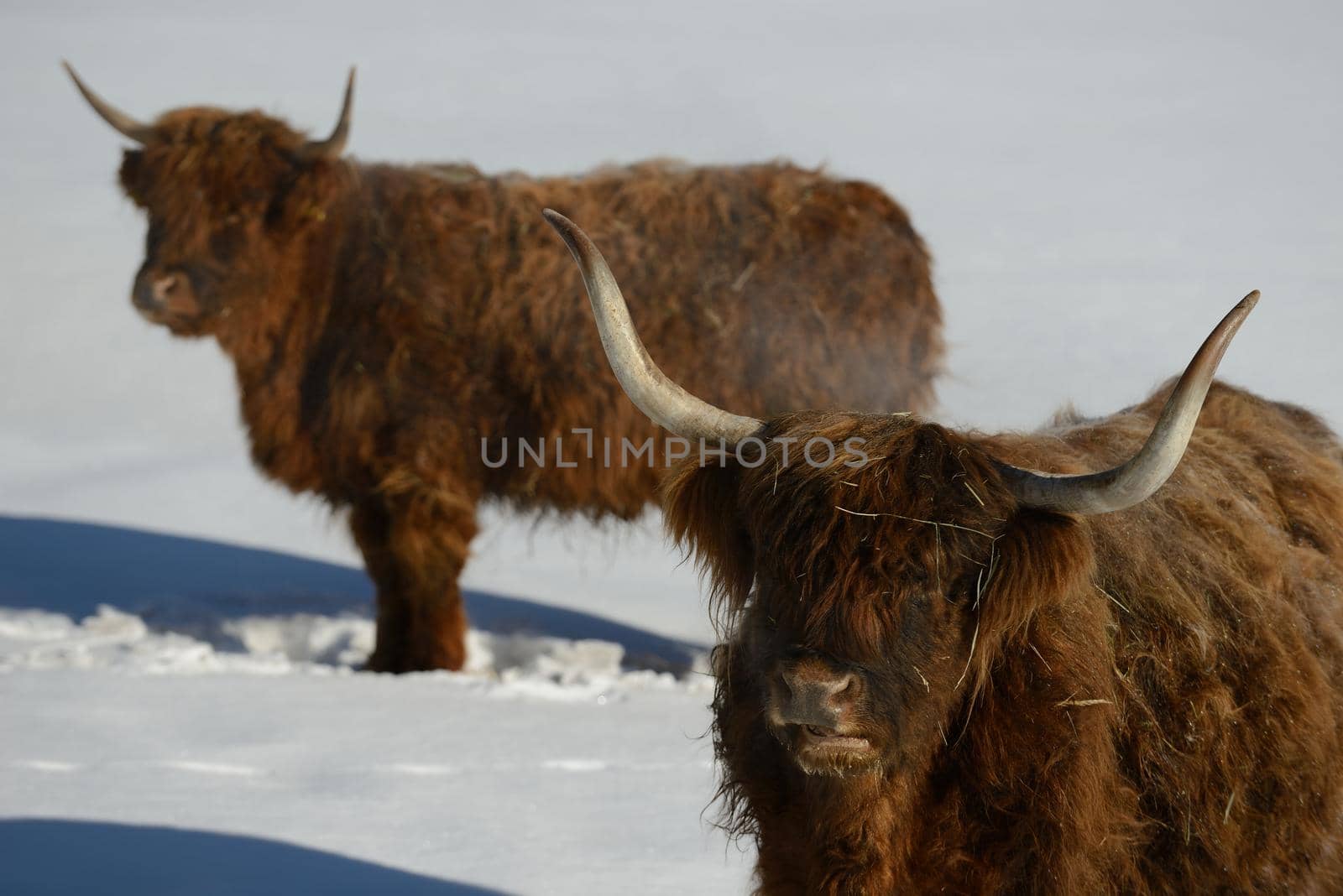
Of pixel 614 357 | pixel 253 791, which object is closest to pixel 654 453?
pixel 253 791

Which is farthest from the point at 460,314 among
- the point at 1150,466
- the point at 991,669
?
the point at 1150,466

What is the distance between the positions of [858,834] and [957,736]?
24cm

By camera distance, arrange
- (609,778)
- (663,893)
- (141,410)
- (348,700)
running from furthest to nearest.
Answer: (141,410) → (348,700) → (609,778) → (663,893)

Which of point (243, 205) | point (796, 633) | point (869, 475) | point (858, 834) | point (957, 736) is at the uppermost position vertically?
point (243, 205)

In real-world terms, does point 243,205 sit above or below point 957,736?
above

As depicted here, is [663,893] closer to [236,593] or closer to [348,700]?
[348,700]

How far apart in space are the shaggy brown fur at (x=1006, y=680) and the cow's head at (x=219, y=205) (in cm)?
435

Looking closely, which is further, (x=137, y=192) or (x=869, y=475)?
(x=137, y=192)

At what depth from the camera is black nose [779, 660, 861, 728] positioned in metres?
2.31

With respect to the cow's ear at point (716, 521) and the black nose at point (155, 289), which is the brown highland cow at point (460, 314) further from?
the cow's ear at point (716, 521)

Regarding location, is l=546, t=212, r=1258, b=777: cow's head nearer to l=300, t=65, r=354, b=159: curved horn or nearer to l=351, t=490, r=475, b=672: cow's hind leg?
l=351, t=490, r=475, b=672: cow's hind leg

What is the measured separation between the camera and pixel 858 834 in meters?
2.51

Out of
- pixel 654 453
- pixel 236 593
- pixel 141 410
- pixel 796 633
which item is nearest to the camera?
pixel 796 633

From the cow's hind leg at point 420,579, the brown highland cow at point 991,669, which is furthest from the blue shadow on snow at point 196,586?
the brown highland cow at point 991,669
